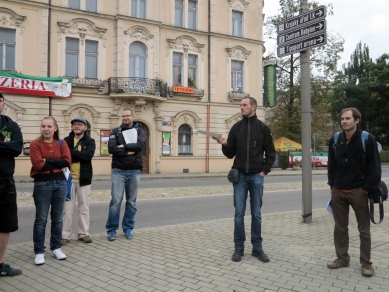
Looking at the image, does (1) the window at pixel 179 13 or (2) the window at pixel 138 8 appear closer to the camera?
(2) the window at pixel 138 8

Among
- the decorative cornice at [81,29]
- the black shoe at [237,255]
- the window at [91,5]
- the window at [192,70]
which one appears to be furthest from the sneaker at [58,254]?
the window at [192,70]

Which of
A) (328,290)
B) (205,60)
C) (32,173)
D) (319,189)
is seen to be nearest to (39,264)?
(32,173)

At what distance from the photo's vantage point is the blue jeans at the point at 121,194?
20.0 ft

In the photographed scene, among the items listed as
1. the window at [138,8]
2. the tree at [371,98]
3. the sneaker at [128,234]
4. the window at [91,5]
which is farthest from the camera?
the tree at [371,98]

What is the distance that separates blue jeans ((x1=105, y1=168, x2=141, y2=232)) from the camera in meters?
6.10

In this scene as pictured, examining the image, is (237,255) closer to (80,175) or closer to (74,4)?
(80,175)

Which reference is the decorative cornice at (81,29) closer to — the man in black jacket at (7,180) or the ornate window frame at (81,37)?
the ornate window frame at (81,37)

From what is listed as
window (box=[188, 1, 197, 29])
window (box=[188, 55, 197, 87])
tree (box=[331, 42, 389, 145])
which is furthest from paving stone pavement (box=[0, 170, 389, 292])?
tree (box=[331, 42, 389, 145])

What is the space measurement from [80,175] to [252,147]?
2732 mm

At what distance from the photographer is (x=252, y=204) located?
5.24m

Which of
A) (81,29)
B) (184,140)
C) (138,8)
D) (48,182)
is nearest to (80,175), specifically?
(48,182)

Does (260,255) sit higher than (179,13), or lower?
lower

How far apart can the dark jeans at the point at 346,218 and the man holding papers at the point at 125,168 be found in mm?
3080

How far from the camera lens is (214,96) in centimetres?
2622
